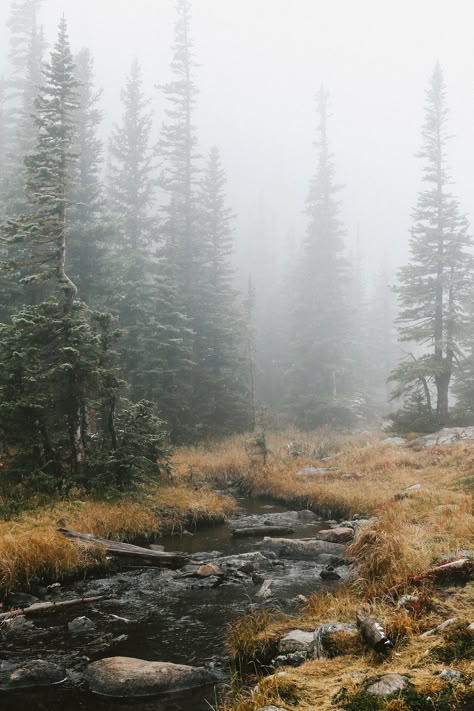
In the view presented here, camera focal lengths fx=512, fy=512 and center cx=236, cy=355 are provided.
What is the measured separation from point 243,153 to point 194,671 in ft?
436

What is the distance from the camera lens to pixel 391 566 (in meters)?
8.13

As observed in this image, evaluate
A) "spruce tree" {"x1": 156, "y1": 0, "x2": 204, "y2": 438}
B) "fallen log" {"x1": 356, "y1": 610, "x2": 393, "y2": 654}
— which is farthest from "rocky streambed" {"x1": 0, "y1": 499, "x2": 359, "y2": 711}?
"spruce tree" {"x1": 156, "y1": 0, "x2": 204, "y2": 438}

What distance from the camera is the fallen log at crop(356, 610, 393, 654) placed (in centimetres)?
507

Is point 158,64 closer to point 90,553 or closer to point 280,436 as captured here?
point 280,436

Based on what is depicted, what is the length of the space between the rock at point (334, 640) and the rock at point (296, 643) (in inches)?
6.7

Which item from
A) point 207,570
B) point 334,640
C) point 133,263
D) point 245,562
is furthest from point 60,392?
point 133,263

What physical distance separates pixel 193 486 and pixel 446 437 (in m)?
13.0


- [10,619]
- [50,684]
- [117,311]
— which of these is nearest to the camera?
[50,684]

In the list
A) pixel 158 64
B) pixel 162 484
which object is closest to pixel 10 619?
pixel 162 484

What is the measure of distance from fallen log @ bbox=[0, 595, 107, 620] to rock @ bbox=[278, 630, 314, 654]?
4144mm

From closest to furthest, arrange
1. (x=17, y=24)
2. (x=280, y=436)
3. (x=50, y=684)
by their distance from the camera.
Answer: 1. (x=50, y=684)
2. (x=280, y=436)
3. (x=17, y=24)

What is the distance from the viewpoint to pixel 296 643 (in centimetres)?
617

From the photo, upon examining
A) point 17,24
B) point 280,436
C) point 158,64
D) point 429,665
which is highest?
point 158,64

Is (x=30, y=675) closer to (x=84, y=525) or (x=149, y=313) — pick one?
(x=84, y=525)
